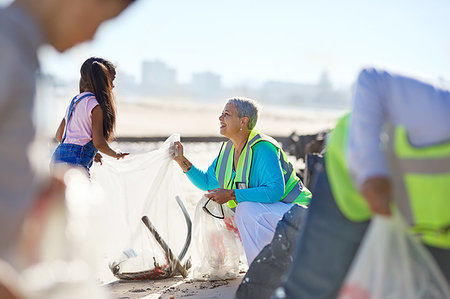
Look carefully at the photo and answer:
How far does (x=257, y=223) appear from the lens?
412 centimetres

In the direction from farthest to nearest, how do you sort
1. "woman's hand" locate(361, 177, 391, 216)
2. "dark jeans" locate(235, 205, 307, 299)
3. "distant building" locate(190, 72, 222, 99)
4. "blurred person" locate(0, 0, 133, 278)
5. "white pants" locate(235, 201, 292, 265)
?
"distant building" locate(190, 72, 222, 99) < "white pants" locate(235, 201, 292, 265) < "dark jeans" locate(235, 205, 307, 299) < "woman's hand" locate(361, 177, 391, 216) < "blurred person" locate(0, 0, 133, 278)

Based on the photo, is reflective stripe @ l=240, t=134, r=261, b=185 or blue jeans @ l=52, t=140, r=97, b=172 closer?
blue jeans @ l=52, t=140, r=97, b=172

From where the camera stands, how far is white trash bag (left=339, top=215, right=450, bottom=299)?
194 centimetres

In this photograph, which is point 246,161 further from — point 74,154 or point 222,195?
point 74,154

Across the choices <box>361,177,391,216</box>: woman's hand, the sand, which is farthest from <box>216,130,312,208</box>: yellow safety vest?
<box>361,177,391,216</box>: woman's hand

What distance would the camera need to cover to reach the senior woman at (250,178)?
4160 mm

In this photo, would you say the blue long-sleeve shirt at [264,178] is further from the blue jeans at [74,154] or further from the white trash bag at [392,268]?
the white trash bag at [392,268]

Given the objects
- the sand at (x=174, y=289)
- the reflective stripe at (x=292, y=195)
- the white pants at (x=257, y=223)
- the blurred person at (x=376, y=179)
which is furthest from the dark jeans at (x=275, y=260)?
the blurred person at (x=376, y=179)

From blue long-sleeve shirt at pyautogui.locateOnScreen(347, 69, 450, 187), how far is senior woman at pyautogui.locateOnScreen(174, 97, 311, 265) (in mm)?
2165

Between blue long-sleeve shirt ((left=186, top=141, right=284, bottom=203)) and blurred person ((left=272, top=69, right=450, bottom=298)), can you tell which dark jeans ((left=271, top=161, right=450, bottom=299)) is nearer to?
blurred person ((left=272, top=69, right=450, bottom=298))

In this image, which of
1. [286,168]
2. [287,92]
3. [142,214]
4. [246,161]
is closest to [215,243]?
[142,214]

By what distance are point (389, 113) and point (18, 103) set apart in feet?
4.13

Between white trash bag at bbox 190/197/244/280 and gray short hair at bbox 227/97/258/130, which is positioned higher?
gray short hair at bbox 227/97/258/130

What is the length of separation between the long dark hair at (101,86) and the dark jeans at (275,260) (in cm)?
148
